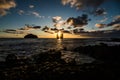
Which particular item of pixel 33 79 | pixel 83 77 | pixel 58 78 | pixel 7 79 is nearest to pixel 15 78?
pixel 7 79

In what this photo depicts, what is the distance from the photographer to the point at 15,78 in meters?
14.4

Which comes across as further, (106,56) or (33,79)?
(106,56)

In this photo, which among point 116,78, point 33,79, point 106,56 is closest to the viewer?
point 116,78

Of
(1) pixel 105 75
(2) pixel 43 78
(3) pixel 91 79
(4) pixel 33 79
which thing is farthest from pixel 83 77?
(4) pixel 33 79

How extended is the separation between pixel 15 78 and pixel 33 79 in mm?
→ 1965

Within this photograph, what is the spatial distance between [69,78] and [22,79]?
4.62 meters

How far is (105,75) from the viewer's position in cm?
1412

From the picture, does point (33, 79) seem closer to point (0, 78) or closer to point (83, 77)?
point (0, 78)

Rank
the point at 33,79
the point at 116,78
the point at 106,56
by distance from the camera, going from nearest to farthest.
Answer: the point at 116,78, the point at 33,79, the point at 106,56

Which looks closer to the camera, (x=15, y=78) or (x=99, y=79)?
(x=99, y=79)

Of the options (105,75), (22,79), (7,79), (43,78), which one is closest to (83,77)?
(105,75)

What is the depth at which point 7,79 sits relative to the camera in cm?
1409

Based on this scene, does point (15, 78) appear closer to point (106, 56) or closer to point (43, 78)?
point (43, 78)

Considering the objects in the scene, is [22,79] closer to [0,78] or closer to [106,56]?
[0,78]
